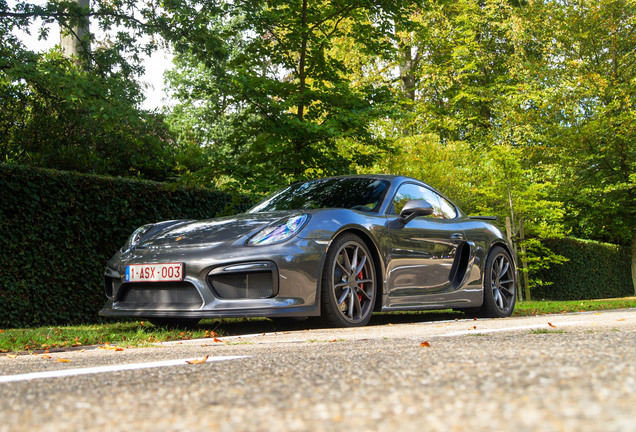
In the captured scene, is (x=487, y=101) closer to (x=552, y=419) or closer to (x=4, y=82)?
(x=4, y=82)

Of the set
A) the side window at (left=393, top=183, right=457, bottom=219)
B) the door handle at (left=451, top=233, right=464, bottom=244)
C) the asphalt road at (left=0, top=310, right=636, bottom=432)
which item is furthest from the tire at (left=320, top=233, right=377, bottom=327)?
the asphalt road at (left=0, top=310, right=636, bottom=432)

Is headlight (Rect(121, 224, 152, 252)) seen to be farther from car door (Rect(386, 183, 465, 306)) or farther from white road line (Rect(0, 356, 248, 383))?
white road line (Rect(0, 356, 248, 383))

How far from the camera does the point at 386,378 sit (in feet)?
7.09

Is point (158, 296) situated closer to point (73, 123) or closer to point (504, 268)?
point (504, 268)

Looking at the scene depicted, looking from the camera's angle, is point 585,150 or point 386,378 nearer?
point 386,378

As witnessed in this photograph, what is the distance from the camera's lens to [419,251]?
618 cm

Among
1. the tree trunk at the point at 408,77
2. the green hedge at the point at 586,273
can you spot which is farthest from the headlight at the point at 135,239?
the tree trunk at the point at 408,77

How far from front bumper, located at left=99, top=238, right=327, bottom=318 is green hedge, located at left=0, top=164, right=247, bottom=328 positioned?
8.70ft

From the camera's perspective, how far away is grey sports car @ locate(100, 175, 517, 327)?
4.95 metres

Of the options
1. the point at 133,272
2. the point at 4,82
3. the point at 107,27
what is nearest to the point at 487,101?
the point at 107,27

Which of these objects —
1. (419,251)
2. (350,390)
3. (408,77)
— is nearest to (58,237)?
(419,251)

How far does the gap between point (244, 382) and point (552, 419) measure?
43.2 inches

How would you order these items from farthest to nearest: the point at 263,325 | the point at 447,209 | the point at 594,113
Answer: the point at 594,113
the point at 447,209
the point at 263,325

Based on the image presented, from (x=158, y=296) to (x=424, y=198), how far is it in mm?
3026
